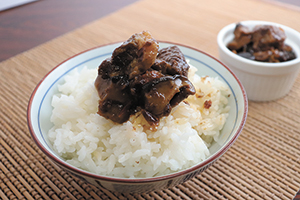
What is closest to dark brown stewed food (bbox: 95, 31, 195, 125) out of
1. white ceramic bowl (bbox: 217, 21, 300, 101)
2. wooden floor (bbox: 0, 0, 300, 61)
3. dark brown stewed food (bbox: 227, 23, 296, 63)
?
white ceramic bowl (bbox: 217, 21, 300, 101)

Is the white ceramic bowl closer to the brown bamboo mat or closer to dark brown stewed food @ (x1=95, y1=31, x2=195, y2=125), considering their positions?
the brown bamboo mat

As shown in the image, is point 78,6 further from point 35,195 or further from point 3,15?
point 35,195

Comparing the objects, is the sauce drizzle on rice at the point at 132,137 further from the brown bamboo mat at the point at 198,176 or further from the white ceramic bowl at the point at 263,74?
the white ceramic bowl at the point at 263,74

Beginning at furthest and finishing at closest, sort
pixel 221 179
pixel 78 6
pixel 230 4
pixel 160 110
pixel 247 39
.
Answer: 1. pixel 78 6
2. pixel 230 4
3. pixel 247 39
4. pixel 221 179
5. pixel 160 110

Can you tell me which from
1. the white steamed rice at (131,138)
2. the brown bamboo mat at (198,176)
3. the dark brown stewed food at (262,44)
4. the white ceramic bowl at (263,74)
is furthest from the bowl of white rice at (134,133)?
the dark brown stewed food at (262,44)

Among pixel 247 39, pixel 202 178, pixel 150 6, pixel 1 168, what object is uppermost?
pixel 247 39

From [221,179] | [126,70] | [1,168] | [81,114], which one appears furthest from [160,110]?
[1,168]

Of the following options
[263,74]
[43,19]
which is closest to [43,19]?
[43,19]
